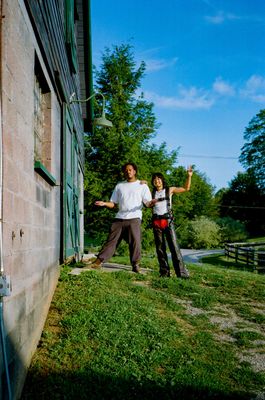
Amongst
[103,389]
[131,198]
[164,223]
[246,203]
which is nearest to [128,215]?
[131,198]

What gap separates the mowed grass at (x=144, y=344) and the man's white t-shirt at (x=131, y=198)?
4.10 ft

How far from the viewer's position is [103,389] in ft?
10.2

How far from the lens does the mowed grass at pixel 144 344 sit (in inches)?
125

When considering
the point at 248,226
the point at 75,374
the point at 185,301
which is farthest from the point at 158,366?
the point at 248,226

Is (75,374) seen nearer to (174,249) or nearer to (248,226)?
(174,249)

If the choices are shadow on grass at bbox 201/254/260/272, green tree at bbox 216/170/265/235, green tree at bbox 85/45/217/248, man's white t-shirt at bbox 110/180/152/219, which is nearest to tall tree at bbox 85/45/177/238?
green tree at bbox 85/45/217/248

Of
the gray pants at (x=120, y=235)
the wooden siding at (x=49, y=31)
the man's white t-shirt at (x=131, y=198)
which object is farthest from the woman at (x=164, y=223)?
the wooden siding at (x=49, y=31)

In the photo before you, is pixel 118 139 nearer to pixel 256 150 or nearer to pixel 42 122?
pixel 42 122

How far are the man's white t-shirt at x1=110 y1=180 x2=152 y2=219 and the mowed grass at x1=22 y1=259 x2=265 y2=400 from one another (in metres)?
1.25

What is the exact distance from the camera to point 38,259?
3.84 metres

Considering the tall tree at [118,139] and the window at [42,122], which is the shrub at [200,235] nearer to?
the tall tree at [118,139]

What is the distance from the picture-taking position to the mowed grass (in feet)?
10.4

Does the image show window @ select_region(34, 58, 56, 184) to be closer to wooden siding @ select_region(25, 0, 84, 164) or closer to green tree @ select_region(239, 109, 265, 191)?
wooden siding @ select_region(25, 0, 84, 164)

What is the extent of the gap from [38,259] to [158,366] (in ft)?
4.70
